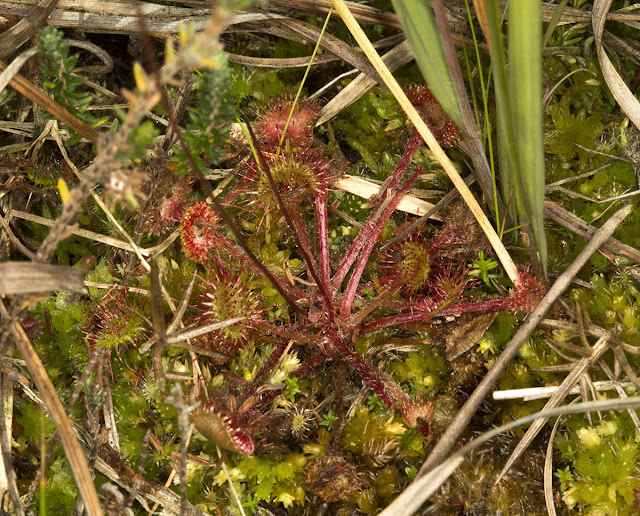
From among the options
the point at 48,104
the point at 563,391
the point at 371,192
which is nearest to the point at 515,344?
the point at 563,391

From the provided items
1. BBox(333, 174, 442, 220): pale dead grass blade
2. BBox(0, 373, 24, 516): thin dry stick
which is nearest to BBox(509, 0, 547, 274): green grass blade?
BBox(333, 174, 442, 220): pale dead grass blade

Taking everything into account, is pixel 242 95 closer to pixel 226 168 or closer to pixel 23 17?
pixel 226 168

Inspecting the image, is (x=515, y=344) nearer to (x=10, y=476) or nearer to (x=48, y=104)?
(x=10, y=476)

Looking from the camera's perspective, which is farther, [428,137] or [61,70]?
[428,137]

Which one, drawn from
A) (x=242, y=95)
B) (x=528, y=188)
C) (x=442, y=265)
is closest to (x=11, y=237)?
(x=242, y=95)

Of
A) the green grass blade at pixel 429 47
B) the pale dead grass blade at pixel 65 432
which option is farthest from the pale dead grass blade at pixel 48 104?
the green grass blade at pixel 429 47
